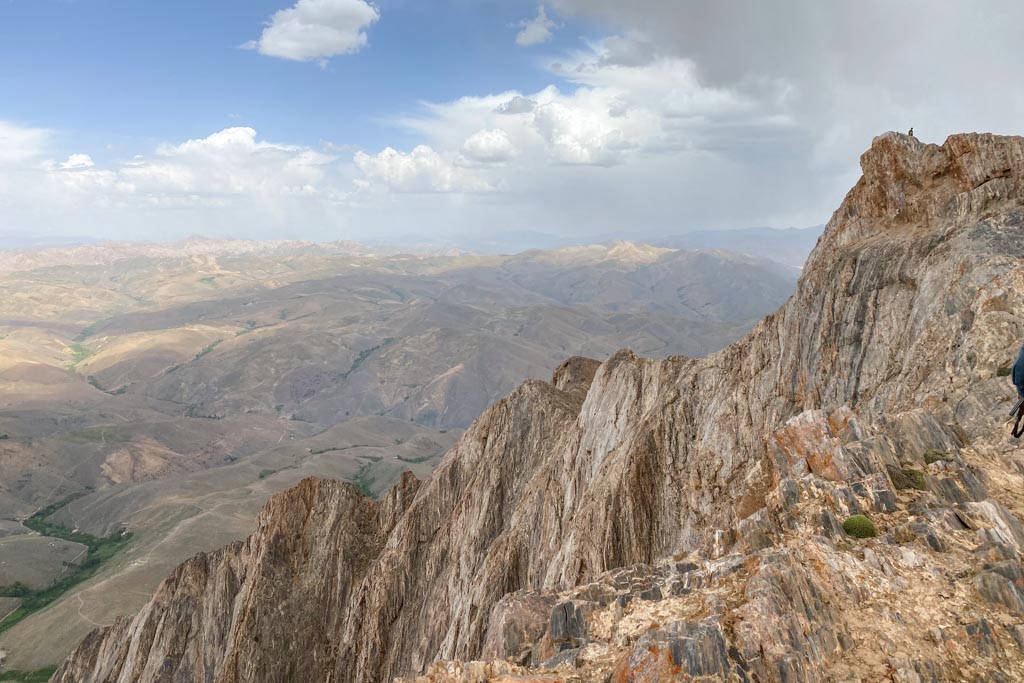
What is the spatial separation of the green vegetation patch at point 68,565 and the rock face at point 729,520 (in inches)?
3235

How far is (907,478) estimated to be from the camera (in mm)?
18828

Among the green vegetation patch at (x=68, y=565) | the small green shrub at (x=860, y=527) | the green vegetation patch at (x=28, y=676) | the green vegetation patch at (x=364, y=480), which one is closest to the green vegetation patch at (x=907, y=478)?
the small green shrub at (x=860, y=527)

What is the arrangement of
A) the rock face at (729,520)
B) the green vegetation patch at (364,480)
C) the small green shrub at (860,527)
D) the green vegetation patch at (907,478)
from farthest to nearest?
the green vegetation patch at (364,480), the green vegetation patch at (907,478), the small green shrub at (860,527), the rock face at (729,520)

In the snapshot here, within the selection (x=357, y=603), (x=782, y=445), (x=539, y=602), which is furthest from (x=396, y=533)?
(x=782, y=445)

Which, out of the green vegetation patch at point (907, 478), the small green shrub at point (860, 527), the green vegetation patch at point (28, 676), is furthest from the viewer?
the green vegetation patch at point (28, 676)

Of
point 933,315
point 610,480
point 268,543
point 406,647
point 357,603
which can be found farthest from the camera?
point 268,543

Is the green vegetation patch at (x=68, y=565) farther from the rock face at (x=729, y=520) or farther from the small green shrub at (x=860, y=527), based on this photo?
the small green shrub at (x=860, y=527)

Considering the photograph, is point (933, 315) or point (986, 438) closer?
point (986, 438)

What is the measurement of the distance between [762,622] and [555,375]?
187ft

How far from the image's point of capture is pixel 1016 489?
58.1 feet

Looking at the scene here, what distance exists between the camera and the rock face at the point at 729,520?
47.7 feet

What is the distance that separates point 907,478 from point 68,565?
178m

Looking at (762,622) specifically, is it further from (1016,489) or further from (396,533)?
(396,533)

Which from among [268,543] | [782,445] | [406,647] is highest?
[782,445]
